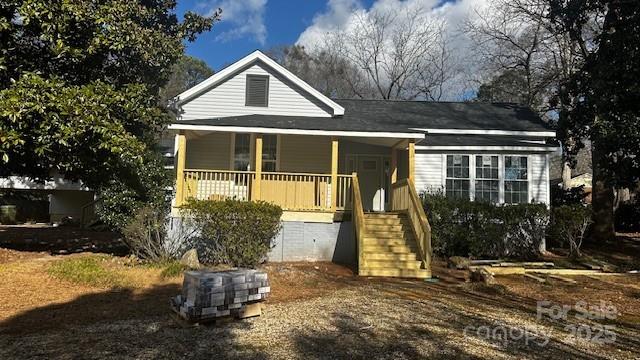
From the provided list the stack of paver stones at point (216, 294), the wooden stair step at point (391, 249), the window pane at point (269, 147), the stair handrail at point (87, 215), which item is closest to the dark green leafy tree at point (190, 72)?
the stair handrail at point (87, 215)

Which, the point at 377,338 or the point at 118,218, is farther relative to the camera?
the point at 118,218

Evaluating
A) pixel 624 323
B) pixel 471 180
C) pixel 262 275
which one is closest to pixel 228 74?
pixel 471 180

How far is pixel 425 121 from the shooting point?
16719 mm

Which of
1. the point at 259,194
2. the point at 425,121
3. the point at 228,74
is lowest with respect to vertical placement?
the point at 259,194

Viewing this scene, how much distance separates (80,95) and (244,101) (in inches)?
256

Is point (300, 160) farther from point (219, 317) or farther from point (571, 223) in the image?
point (219, 317)

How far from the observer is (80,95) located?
9602 mm

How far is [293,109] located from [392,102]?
202 inches

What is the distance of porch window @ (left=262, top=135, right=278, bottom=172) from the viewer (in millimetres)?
15578

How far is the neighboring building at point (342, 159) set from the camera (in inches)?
487

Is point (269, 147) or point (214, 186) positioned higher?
point (269, 147)

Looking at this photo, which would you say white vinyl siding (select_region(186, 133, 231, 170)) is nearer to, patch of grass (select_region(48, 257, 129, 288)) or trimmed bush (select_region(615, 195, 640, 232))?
patch of grass (select_region(48, 257, 129, 288))

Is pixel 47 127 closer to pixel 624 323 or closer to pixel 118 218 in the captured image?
pixel 118 218

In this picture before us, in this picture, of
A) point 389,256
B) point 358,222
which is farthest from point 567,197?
point 358,222
